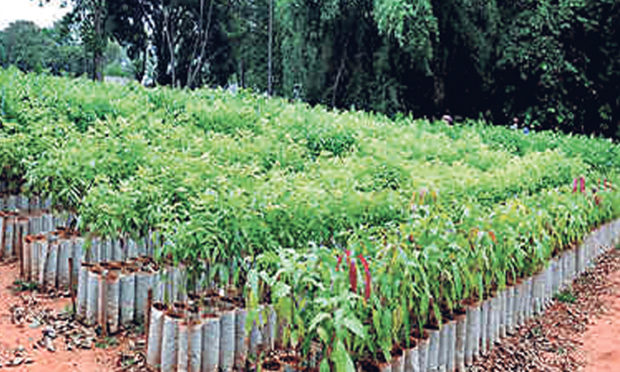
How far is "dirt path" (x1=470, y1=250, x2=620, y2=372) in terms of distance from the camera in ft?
11.2

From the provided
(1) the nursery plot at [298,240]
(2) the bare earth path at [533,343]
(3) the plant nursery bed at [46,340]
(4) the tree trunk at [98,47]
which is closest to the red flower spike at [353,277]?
(1) the nursery plot at [298,240]

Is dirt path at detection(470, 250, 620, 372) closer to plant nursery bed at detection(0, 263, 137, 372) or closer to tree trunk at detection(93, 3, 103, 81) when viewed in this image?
plant nursery bed at detection(0, 263, 137, 372)

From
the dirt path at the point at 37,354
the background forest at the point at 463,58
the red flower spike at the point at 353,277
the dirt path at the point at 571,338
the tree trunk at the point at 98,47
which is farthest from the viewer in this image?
the tree trunk at the point at 98,47

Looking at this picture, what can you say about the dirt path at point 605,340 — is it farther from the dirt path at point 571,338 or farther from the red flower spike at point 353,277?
the red flower spike at point 353,277

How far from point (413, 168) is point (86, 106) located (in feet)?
11.3

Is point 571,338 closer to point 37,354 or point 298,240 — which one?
point 298,240

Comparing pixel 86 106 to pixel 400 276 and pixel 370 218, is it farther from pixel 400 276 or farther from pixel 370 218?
pixel 400 276

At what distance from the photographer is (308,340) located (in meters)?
2.35

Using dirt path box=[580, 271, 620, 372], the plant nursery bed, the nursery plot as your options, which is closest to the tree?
the nursery plot

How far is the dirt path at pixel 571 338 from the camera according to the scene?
3.41 metres

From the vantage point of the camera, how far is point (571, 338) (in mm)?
3850

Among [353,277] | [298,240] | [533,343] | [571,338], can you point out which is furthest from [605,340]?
[353,277]

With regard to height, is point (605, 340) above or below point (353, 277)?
below

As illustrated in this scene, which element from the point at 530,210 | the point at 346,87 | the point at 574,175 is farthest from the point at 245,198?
the point at 346,87
